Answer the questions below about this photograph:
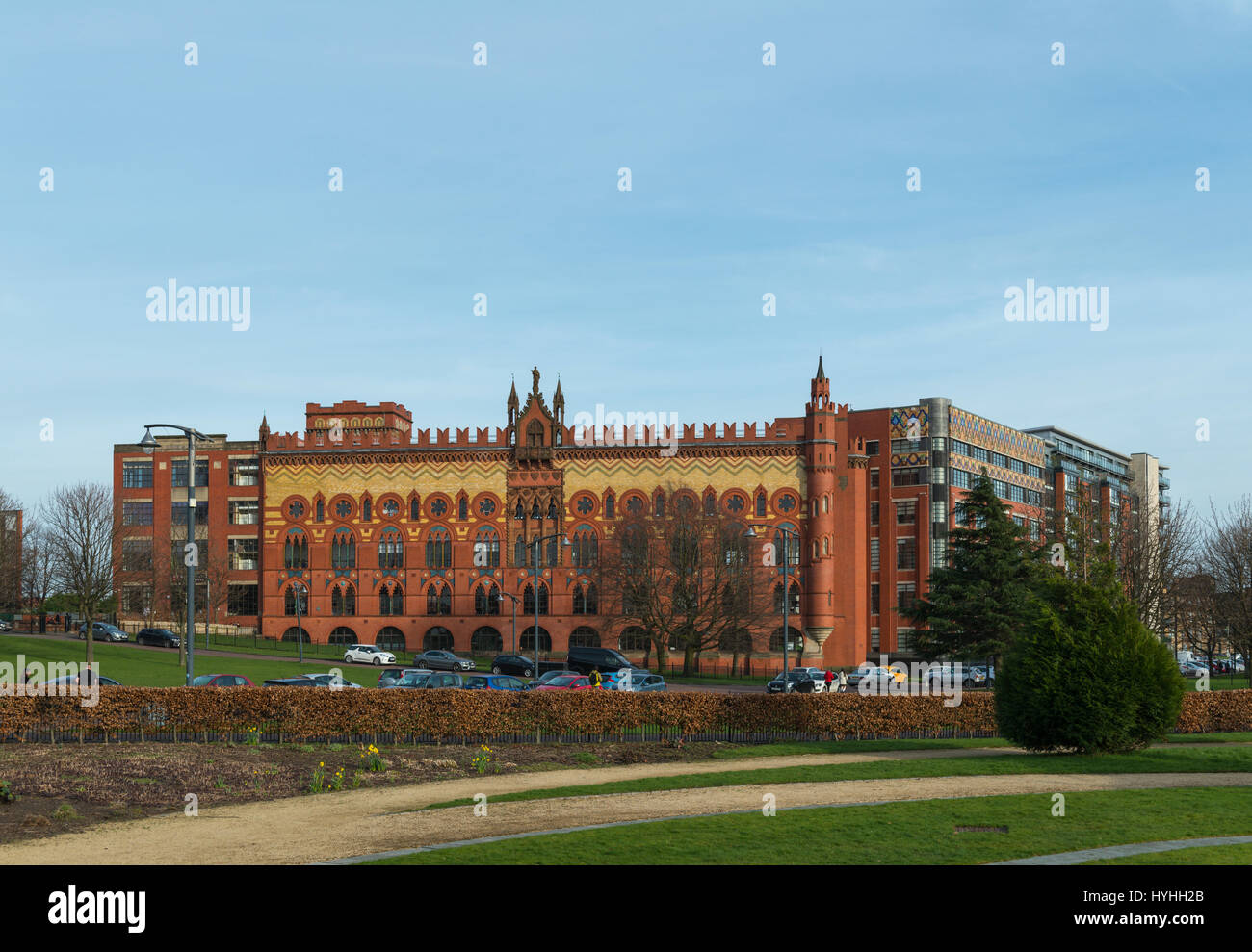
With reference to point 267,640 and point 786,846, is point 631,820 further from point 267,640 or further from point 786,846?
point 267,640

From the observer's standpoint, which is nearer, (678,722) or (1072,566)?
(678,722)

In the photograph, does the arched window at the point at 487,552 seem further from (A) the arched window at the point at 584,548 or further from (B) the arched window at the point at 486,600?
(A) the arched window at the point at 584,548

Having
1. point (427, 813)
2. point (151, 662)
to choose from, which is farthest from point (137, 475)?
point (427, 813)

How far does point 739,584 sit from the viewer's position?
7381 centimetres

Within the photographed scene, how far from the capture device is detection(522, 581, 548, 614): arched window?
85938mm

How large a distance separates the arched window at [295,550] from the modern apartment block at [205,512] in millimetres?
5434

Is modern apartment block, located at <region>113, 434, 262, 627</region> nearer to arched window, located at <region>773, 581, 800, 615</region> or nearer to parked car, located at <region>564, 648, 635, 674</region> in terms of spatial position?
parked car, located at <region>564, 648, 635, 674</region>

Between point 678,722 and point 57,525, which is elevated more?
point 57,525

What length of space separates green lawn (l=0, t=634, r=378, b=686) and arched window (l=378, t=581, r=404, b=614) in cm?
1390

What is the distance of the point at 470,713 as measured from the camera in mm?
31797
